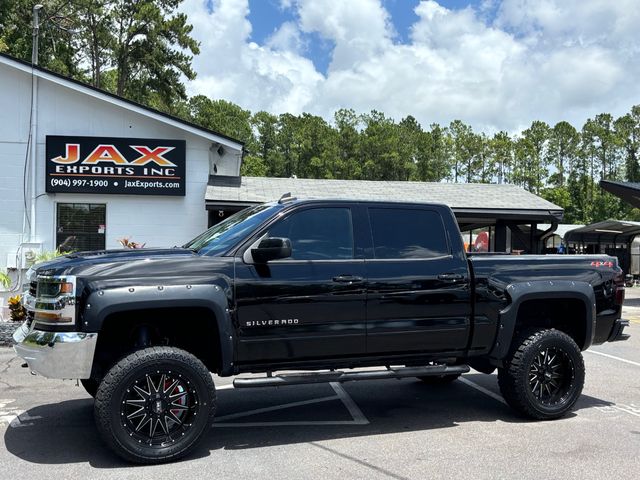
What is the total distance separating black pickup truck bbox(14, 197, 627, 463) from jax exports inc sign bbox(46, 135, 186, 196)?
9.58m

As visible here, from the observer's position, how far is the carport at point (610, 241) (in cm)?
2784

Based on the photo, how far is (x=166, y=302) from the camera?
4.69m

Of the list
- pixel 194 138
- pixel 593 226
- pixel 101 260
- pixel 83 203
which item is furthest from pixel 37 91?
pixel 593 226

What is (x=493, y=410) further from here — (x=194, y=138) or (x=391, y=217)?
(x=194, y=138)

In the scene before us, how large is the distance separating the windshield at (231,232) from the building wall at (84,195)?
9536mm

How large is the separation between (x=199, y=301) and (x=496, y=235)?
14.3 meters

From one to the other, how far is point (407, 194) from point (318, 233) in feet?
40.8

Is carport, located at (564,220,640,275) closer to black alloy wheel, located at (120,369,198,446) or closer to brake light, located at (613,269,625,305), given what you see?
brake light, located at (613,269,625,305)

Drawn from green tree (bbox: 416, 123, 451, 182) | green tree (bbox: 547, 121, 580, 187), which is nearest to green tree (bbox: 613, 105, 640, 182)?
green tree (bbox: 547, 121, 580, 187)

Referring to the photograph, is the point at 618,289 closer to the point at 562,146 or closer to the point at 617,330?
the point at 617,330

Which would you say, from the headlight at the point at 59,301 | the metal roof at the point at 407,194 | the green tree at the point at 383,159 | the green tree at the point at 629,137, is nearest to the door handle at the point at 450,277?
the headlight at the point at 59,301

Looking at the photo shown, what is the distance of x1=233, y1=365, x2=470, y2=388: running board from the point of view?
4.98 meters

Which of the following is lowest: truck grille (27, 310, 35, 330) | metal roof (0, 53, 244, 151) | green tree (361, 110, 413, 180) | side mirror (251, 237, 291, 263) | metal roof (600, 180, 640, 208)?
truck grille (27, 310, 35, 330)

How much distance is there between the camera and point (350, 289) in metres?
5.22
